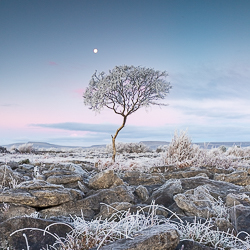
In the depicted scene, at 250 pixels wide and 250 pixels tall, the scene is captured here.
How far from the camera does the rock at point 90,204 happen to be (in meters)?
3.41

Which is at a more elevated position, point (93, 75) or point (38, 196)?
point (93, 75)

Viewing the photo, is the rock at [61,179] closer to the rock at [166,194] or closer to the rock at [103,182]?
the rock at [103,182]

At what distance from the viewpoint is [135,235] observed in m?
1.95

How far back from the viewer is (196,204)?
3.34 metres

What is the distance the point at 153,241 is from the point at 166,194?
81.8 inches

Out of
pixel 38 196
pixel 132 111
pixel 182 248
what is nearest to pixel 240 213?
pixel 182 248

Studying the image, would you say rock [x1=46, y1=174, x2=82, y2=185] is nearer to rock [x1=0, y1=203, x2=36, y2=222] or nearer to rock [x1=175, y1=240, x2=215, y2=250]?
rock [x1=0, y1=203, x2=36, y2=222]

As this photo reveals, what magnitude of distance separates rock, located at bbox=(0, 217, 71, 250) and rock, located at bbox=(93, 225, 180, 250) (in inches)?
27.8

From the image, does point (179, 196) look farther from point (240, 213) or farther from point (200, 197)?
point (240, 213)

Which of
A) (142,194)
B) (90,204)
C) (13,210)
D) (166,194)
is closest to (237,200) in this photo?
(166,194)

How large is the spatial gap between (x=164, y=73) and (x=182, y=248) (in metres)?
16.3

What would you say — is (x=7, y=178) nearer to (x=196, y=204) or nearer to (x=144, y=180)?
(x=144, y=180)

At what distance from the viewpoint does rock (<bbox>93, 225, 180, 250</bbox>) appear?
1.79 m

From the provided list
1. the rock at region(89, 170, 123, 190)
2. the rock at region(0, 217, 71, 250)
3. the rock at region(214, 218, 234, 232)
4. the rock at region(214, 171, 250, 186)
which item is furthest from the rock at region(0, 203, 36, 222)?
the rock at region(214, 171, 250, 186)
